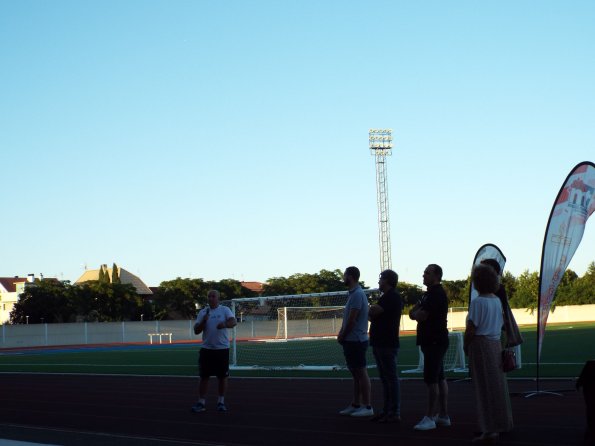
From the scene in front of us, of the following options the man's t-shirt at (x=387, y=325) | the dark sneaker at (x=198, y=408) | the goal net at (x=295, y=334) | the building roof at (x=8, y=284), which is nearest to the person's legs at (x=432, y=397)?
the man's t-shirt at (x=387, y=325)

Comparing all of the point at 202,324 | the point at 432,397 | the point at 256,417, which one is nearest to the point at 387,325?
the point at 432,397

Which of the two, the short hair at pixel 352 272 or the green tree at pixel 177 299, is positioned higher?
the short hair at pixel 352 272

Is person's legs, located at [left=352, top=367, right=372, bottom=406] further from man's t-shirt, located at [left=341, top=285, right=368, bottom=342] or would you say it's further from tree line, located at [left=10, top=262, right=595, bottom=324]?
tree line, located at [left=10, top=262, right=595, bottom=324]

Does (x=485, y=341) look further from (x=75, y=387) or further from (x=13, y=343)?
(x=13, y=343)

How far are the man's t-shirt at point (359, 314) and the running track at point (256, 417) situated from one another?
42.3 inches

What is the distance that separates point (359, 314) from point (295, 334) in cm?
2767

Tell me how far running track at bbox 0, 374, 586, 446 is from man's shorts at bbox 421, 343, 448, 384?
0.59 m

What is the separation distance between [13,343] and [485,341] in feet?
168

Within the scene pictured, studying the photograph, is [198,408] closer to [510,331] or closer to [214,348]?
[214,348]

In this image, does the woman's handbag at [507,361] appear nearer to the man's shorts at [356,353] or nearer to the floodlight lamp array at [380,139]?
the man's shorts at [356,353]

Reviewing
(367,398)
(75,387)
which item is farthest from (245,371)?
(367,398)

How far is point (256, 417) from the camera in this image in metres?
12.1

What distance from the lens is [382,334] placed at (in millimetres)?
11039

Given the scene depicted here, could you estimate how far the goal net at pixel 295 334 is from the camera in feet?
86.0
